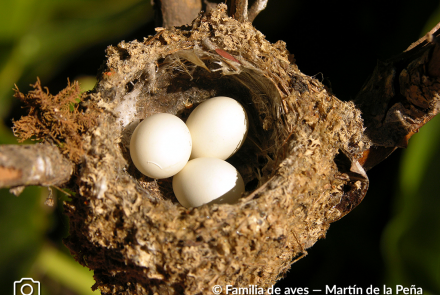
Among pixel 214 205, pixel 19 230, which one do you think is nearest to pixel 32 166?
pixel 214 205

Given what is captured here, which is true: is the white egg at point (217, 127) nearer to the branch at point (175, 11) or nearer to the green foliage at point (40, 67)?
the branch at point (175, 11)

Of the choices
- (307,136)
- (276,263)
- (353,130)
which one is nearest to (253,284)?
(276,263)

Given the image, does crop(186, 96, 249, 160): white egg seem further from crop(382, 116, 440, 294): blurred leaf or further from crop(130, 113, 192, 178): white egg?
crop(382, 116, 440, 294): blurred leaf

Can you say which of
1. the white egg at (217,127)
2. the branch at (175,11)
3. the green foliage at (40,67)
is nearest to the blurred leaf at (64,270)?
the green foliage at (40,67)

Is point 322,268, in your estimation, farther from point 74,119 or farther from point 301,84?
point 74,119

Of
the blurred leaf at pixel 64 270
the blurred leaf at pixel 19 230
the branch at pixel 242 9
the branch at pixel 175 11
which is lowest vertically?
the blurred leaf at pixel 64 270
